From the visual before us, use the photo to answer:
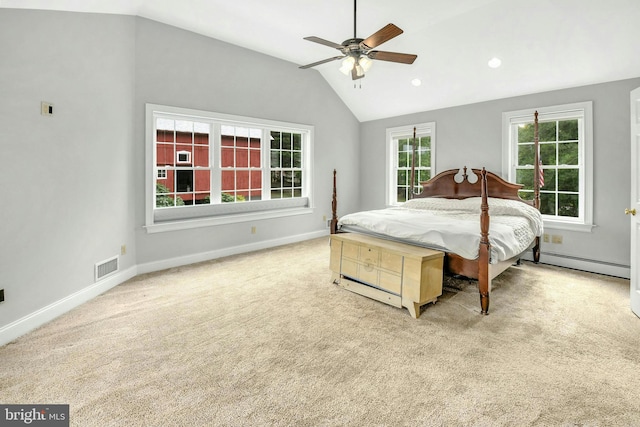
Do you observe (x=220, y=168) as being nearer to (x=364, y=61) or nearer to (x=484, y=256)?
(x=364, y=61)

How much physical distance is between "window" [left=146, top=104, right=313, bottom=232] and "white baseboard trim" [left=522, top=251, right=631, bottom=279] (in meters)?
3.77

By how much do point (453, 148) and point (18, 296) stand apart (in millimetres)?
5641

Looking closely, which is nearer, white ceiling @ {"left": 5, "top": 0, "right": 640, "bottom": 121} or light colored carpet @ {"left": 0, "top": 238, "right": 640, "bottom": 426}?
light colored carpet @ {"left": 0, "top": 238, "right": 640, "bottom": 426}

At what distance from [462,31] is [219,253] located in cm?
446

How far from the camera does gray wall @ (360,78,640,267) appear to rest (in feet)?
12.6

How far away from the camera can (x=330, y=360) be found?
2115 mm

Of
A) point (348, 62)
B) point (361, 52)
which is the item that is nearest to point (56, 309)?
point (348, 62)

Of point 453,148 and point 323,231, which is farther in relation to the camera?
point 323,231

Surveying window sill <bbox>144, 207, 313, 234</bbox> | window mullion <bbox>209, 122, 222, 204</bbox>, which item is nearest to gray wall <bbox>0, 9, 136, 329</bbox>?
window sill <bbox>144, 207, 313, 234</bbox>

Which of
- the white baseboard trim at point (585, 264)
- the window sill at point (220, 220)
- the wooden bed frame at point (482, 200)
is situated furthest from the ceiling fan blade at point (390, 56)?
the white baseboard trim at point (585, 264)

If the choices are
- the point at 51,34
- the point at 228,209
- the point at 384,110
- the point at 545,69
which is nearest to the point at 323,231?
the point at 228,209

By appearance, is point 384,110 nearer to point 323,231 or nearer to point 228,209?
point 323,231

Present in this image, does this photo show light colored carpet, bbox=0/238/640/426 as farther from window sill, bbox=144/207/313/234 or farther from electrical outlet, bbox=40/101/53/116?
electrical outlet, bbox=40/101/53/116

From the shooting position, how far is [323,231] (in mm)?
6363
